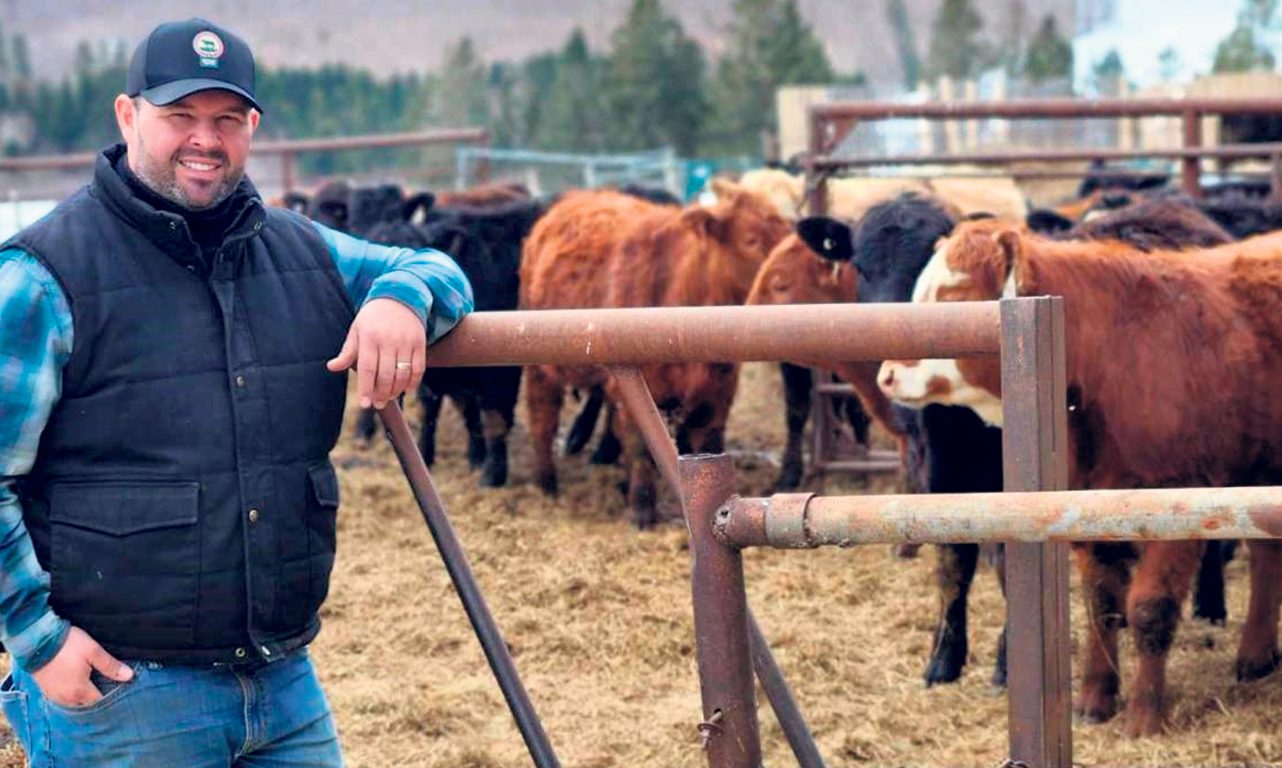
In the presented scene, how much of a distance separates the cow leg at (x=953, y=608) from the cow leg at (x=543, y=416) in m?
3.85

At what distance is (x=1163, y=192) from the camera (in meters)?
9.45

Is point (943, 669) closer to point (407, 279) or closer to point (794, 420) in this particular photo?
point (407, 279)

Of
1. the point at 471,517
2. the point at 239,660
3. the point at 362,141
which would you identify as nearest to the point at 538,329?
the point at 239,660

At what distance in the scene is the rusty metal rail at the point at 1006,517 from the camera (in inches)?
82.7

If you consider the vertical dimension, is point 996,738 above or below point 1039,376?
below

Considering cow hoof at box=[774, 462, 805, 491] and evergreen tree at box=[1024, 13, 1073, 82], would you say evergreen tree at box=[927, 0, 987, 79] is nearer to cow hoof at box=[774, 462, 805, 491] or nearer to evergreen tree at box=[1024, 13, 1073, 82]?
evergreen tree at box=[1024, 13, 1073, 82]

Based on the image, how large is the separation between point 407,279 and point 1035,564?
1102 millimetres

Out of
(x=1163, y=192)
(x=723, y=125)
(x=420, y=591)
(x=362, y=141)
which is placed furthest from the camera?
(x=723, y=125)

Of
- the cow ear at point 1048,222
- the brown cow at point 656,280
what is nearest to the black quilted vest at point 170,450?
the brown cow at point 656,280

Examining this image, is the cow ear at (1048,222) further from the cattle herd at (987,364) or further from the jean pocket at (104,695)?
the jean pocket at (104,695)

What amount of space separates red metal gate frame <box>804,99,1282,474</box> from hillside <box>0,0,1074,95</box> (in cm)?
8568

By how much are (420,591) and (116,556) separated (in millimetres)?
4504

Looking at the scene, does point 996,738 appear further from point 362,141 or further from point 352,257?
point 362,141

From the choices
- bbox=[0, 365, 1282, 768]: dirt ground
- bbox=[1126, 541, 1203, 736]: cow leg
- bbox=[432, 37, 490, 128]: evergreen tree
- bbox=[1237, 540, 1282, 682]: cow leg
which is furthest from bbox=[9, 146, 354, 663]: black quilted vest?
bbox=[432, 37, 490, 128]: evergreen tree
